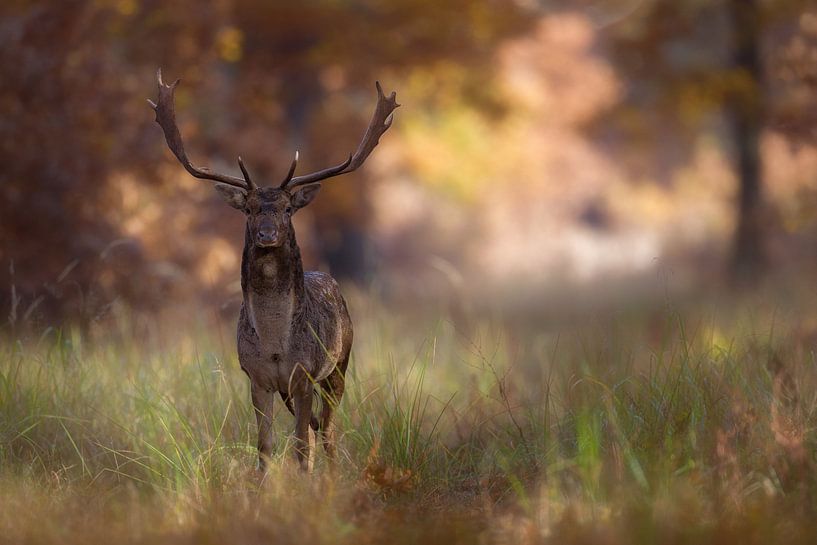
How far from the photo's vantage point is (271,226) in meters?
5.27

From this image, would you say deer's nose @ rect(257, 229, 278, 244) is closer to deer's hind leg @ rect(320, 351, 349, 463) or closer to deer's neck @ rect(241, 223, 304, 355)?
deer's neck @ rect(241, 223, 304, 355)

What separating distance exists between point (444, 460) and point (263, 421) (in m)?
1.03

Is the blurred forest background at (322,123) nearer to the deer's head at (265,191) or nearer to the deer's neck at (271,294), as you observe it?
the deer's head at (265,191)

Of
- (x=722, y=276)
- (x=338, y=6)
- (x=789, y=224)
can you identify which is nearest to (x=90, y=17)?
(x=338, y=6)

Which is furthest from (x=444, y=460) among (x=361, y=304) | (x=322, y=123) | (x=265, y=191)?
(x=322, y=123)

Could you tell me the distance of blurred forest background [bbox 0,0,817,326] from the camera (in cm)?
1109

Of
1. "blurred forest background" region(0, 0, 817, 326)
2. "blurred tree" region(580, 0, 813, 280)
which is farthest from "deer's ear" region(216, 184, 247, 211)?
"blurred tree" region(580, 0, 813, 280)

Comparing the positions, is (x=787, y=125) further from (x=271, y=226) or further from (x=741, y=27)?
(x=271, y=226)

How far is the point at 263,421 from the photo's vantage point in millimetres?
5508

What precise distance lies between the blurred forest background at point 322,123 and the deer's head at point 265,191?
5.52ft

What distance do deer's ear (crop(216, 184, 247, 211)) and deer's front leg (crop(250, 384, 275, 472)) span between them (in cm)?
90

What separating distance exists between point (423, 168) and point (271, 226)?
45.4 ft

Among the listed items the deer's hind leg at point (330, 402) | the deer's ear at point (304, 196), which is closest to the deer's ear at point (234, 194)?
the deer's ear at point (304, 196)

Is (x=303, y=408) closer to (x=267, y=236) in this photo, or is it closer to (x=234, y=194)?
(x=267, y=236)
